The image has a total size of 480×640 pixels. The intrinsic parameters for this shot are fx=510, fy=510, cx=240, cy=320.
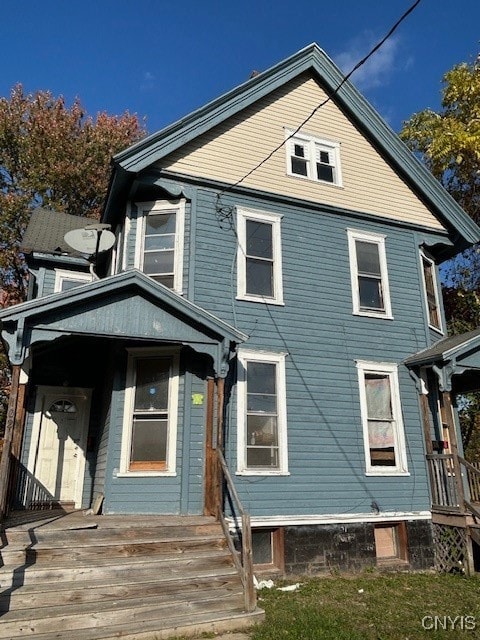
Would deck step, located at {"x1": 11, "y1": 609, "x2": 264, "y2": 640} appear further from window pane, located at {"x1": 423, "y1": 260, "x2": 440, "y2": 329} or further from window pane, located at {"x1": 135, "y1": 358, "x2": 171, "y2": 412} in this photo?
window pane, located at {"x1": 423, "y1": 260, "x2": 440, "y2": 329}

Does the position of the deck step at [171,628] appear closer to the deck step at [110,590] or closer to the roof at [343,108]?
the deck step at [110,590]

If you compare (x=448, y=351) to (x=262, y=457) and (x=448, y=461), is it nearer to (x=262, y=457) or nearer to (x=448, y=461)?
(x=448, y=461)

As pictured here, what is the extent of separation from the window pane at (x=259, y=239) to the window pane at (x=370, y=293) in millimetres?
2200

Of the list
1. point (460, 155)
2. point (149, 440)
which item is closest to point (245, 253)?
point (149, 440)

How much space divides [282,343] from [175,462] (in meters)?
3.01

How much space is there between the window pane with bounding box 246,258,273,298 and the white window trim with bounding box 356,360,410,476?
2.36 metres

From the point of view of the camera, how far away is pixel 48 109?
1009 inches

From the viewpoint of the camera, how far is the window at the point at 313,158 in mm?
11375

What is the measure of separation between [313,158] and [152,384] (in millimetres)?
6384

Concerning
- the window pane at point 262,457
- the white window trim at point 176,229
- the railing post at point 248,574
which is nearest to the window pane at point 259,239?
the white window trim at point 176,229

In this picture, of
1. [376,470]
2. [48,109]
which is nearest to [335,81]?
[376,470]

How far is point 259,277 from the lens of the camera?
10172 mm

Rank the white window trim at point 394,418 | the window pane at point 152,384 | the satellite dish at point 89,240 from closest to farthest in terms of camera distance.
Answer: the window pane at point 152,384 < the satellite dish at point 89,240 < the white window trim at point 394,418

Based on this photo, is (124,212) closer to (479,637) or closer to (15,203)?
(479,637)
